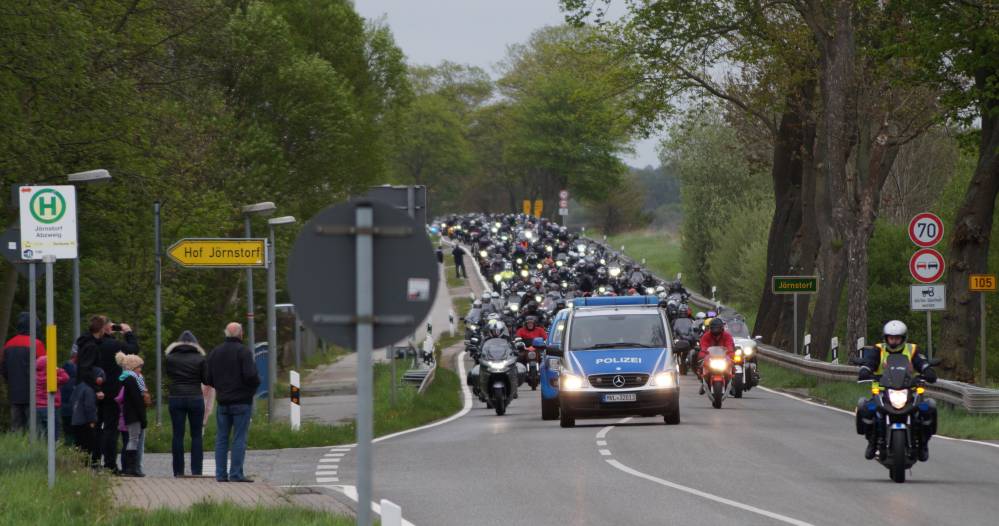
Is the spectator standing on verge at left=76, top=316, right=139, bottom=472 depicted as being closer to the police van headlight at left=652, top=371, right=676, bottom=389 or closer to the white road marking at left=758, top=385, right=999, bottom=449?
the police van headlight at left=652, top=371, right=676, bottom=389

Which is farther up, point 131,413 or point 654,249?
point 654,249

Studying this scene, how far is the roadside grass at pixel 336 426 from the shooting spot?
25000mm

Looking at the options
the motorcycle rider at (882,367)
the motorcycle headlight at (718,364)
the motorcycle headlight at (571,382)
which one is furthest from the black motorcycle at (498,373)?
the motorcycle rider at (882,367)

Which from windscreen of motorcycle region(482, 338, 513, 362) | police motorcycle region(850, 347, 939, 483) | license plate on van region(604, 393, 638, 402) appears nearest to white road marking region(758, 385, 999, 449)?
license plate on van region(604, 393, 638, 402)

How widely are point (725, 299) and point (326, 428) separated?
57912mm

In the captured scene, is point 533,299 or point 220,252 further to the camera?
point 533,299

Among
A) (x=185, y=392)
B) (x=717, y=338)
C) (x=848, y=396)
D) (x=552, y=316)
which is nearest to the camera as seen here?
(x=185, y=392)

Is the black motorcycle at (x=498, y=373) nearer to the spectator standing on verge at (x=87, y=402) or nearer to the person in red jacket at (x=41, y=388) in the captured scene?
the person in red jacket at (x=41, y=388)

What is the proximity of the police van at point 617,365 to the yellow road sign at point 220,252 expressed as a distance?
4718 mm

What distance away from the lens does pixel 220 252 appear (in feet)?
87.0

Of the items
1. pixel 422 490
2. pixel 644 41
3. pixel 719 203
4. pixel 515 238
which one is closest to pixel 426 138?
pixel 515 238

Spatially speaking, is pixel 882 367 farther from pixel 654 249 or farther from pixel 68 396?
pixel 654 249

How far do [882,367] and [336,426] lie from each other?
1227 cm

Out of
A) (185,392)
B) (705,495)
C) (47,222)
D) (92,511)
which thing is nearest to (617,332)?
(185,392)
